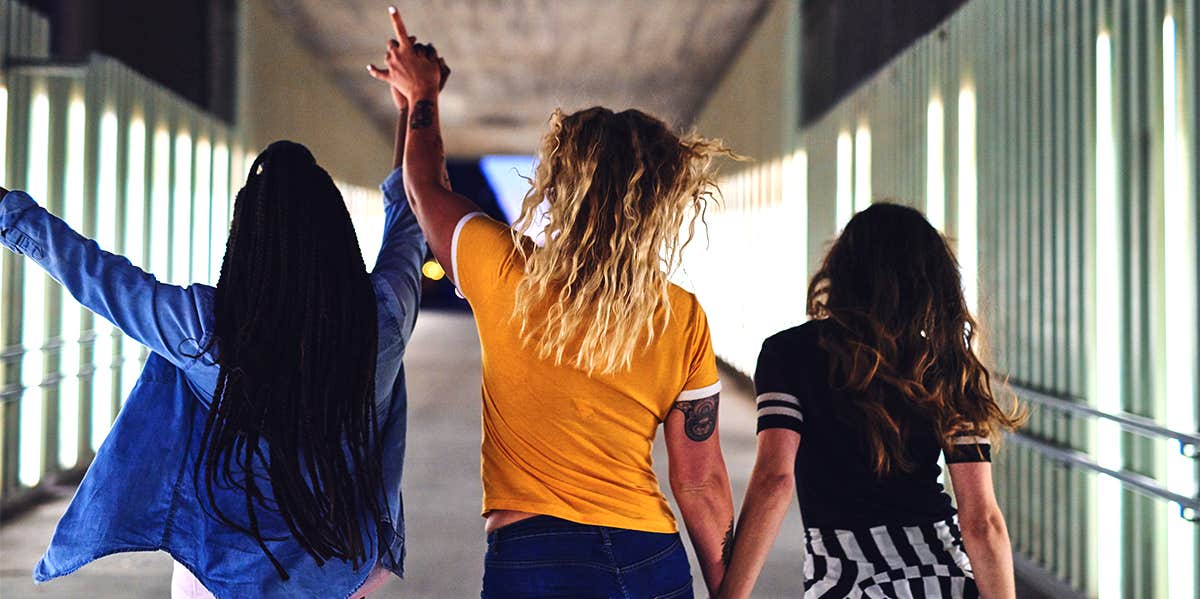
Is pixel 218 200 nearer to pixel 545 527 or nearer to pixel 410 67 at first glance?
pixel 410 67

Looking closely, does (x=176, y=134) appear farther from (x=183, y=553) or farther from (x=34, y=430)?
(x=183, y=553)

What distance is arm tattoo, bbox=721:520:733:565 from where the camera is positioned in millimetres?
2121

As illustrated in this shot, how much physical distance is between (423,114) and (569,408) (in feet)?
2.71

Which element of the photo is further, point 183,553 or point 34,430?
point 34,430

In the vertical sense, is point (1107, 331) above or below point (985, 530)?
above

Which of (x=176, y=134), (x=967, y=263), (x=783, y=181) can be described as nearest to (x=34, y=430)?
(x=176, y=134)

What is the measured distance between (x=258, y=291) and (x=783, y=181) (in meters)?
11.2

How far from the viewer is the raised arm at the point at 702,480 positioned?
2.00 m

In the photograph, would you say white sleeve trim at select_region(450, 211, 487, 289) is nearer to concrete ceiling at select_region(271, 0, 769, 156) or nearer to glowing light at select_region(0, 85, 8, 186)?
glowing light at select_region(0, 85, 8, 186)

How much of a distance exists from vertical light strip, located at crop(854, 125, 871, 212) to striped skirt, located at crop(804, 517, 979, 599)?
675 cm

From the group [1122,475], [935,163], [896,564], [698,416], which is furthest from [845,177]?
[698,416]

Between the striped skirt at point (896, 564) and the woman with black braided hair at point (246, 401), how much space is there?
0.90 m

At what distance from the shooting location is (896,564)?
6.79ft

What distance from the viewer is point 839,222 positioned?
9.83 metres
